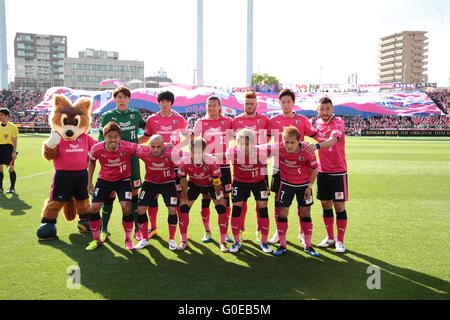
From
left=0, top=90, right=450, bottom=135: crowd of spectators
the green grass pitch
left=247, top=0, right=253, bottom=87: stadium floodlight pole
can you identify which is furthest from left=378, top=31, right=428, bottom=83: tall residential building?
the green grass pitch

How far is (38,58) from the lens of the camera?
115 meters

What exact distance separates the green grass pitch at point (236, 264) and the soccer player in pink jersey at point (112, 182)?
1.16ft

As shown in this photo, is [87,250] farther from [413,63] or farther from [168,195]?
[413,63]

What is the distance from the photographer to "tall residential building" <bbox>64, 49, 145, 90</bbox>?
100312mm

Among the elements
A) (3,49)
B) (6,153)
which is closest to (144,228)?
(6,153)

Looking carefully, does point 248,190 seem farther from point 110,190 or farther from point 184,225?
point 110,190

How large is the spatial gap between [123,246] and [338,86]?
189 ft

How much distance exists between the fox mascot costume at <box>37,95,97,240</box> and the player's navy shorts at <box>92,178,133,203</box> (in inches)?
29.0

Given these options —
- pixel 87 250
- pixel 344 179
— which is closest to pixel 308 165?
pixel 344 179

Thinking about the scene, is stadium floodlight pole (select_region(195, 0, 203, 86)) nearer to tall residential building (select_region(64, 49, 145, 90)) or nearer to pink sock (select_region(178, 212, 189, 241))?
tall residential building (select_region(64, 49, 145, 90))

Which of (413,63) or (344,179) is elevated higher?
(413,63)

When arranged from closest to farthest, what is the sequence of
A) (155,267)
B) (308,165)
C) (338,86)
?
(155,267) < (308,165) < (338,86)
